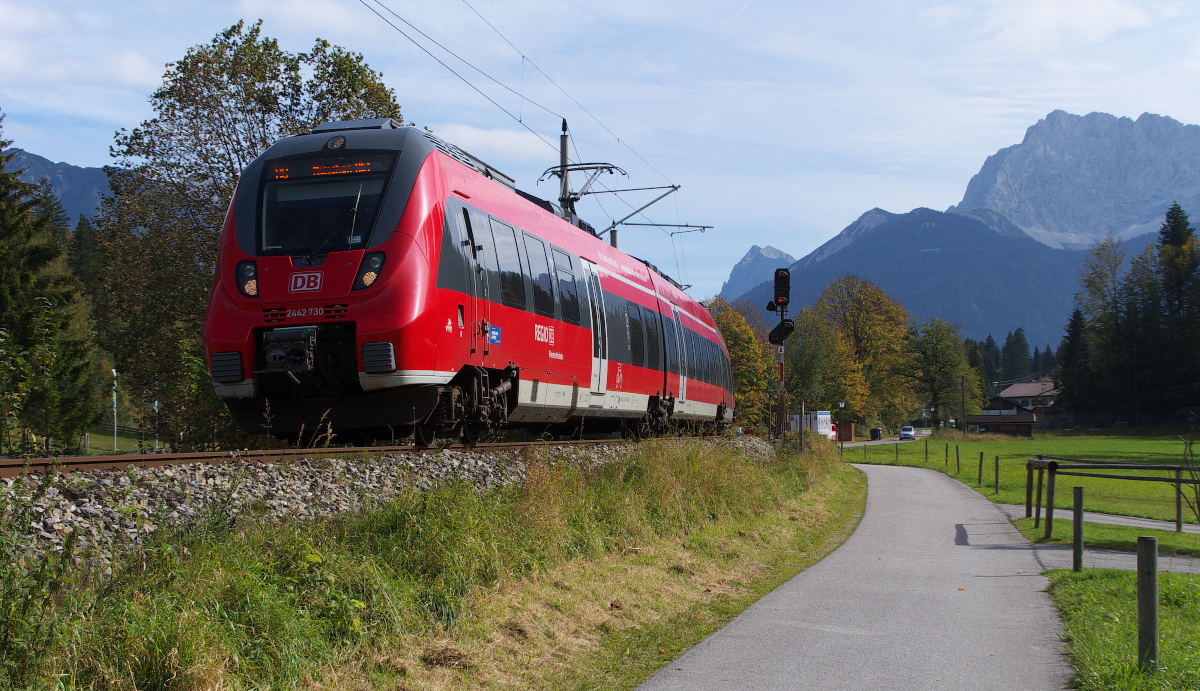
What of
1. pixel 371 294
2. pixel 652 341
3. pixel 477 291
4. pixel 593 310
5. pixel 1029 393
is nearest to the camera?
pixel 371 294

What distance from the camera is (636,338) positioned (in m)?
17.4

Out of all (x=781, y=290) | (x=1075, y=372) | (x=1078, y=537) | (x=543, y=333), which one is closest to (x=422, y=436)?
(x=543, y=333)

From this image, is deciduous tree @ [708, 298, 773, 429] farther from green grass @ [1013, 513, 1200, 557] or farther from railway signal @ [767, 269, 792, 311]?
green grass @ [1013, 513, 1200, 557]

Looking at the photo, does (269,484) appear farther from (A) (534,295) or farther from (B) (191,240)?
(B) (191,240)

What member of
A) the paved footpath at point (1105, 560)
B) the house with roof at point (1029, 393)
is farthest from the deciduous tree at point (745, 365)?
the house with roof at point (1029, 393)

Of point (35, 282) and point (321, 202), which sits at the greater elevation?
point (35, 282)

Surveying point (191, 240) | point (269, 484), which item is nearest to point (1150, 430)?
point (191, 240)

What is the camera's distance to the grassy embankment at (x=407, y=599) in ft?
13.8

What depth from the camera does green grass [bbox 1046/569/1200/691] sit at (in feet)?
17.5

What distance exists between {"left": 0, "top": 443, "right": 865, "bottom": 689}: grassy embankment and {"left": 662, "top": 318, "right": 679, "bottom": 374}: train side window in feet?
32.5

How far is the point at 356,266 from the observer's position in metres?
9.28

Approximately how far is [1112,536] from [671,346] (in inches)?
397

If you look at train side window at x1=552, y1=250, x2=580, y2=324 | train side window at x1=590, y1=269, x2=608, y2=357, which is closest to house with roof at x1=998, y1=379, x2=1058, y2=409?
train side window at x1=590, y1=269, x2=608, y2=357

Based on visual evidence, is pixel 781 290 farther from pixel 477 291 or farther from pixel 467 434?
pixel 477 291
